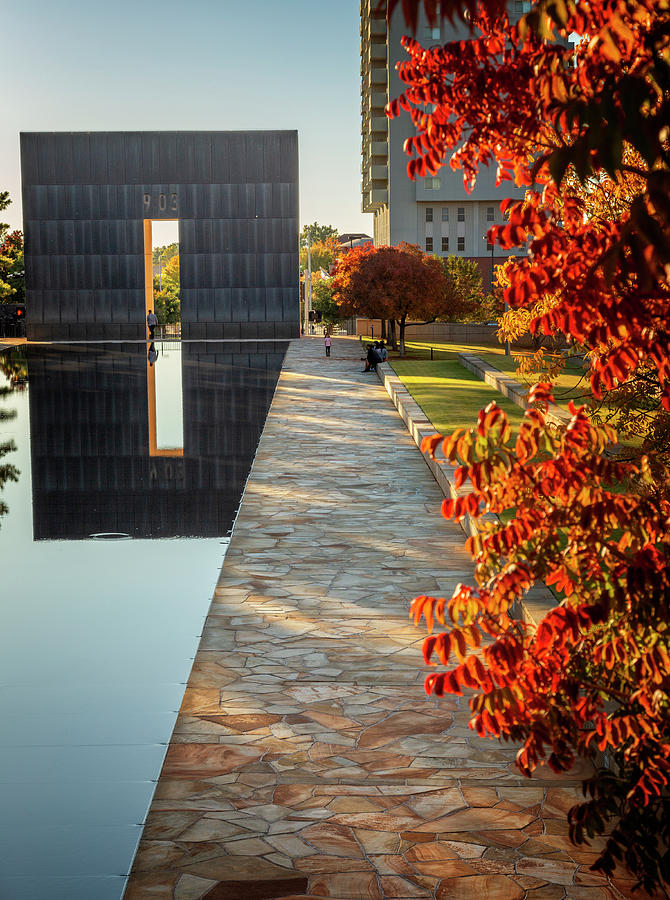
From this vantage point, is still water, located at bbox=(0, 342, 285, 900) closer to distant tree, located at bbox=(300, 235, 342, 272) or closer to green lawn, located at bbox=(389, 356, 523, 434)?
green lawn, located at bbox=(389, 356, 523, 434)

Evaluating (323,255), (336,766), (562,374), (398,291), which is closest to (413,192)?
(398,291)

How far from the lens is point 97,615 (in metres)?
8.46

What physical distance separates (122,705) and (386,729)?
65.9 inches

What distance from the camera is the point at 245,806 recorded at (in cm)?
515

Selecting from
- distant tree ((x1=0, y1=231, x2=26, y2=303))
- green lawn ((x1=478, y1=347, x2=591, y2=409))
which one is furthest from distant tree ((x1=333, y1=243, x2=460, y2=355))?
distant tree ((x1=0, y1=231, x2=26, y2=303))

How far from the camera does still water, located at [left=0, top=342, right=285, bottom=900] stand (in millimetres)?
5000

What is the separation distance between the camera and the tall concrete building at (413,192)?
273ft

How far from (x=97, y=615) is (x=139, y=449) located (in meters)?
9.58

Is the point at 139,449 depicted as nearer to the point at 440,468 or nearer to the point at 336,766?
the point at 440,468

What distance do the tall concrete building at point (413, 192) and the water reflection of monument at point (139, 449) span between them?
52.0 meters

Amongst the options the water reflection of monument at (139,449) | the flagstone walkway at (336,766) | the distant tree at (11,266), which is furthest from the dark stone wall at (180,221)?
the flagstone walkway at (336,766)

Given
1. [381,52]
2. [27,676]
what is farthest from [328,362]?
[381,52]

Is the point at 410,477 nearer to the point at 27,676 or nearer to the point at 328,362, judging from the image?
the point at 27,676

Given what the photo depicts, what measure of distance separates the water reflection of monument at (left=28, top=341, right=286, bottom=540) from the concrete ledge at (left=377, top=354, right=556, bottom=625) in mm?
2645
